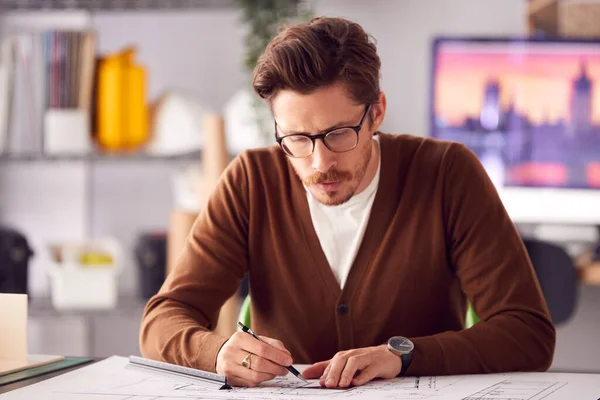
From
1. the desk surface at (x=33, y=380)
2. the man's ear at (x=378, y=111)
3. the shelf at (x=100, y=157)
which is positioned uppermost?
the man's ear at (x=378, y=111)

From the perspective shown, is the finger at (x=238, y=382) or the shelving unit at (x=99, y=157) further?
the shelving unit at (x=99, y=157)

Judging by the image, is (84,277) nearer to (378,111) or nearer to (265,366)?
(378,111)

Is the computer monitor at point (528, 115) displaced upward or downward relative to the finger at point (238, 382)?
upward

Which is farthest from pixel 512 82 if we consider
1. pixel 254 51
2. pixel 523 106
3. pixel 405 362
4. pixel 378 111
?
pixel 405 362

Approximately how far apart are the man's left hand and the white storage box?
1.63 m

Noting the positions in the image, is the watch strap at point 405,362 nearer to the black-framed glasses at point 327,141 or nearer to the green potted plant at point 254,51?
the black-framed glasses at point 327,141

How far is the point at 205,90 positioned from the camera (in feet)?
10.2

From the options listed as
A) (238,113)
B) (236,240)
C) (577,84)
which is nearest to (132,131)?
(238,113)

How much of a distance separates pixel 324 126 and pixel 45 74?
1602 mm

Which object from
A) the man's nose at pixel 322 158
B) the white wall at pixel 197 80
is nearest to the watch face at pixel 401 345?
the man's nose at pixel 322 158

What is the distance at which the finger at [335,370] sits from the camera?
1.20 meters

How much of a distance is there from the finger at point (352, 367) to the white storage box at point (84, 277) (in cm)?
167

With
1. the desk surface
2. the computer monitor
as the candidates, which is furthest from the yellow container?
the desk surface

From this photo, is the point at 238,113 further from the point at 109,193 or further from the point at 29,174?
the point at 29,174
